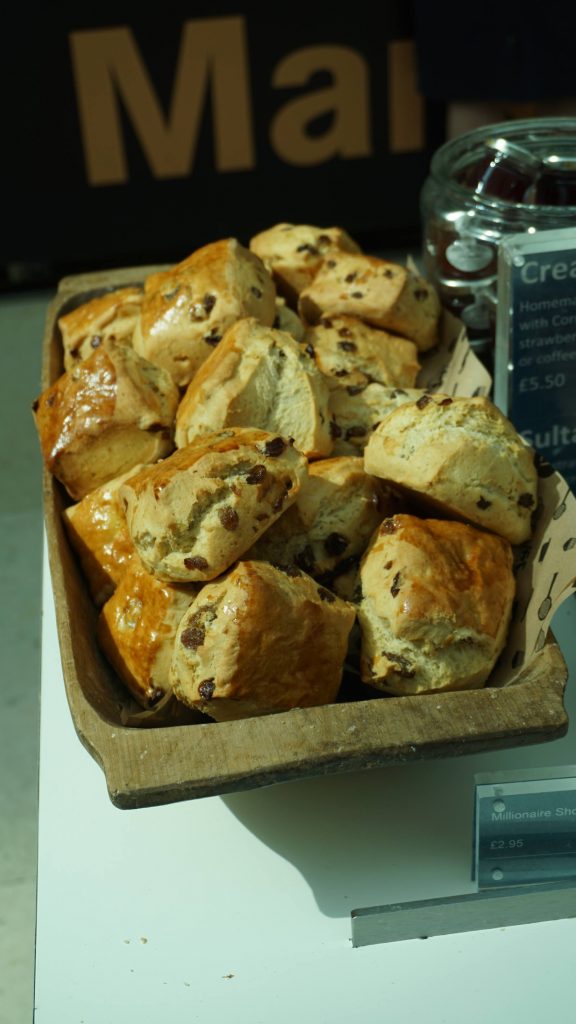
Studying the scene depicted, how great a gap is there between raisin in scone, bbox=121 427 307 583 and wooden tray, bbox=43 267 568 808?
0.16m

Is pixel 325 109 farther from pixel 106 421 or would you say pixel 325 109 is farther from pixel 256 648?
pixel 256 648

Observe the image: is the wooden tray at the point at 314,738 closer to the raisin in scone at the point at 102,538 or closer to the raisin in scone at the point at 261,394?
the raisin in scone at the point at 102,538

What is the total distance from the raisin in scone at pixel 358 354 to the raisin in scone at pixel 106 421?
0.20 m

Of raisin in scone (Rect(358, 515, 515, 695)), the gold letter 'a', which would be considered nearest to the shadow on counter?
raisin in scone (Rect(358, 515, 515, 695))

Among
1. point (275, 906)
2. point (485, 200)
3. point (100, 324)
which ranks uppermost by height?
point (485, 200)

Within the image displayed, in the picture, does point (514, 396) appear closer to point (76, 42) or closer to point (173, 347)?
point (173, 347)

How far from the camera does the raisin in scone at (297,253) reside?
1.53 m

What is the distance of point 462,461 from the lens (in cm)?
106

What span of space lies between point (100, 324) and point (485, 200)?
566 millimetres

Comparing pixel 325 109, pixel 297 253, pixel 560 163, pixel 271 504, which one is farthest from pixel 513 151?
pixel 325 109

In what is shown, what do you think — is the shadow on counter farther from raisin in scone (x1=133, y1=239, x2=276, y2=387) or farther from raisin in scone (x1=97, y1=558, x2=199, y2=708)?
raisin in scone (x1=133, y1=239, x2=276, y2=387)

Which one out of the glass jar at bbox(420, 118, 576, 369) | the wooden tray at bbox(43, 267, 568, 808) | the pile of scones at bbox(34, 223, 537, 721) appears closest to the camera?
the wooden tray at bbox(43, 267, 568, 808)

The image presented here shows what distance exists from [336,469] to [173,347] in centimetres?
33

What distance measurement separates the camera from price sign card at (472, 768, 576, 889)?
2.90 ft
